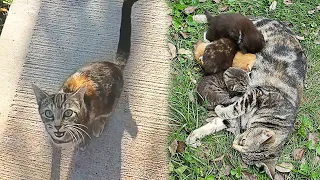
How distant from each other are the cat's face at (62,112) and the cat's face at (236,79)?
114cm

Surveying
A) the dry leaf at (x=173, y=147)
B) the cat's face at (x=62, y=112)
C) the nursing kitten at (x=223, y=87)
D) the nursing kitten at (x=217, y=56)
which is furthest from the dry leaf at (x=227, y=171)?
the cat's face at (x=62, y=112)

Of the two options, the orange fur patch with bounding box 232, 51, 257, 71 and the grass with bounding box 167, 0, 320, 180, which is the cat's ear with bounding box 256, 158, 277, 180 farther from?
the orange fur patch with bounding box 232, 51, 257, 71

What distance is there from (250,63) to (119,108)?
1.10m

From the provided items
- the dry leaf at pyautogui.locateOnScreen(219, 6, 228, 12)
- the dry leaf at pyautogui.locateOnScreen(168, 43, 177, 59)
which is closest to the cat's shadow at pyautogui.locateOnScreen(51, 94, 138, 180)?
the dry leaf at pyautogui.locateOnScreen(168, 43, 177, 59)

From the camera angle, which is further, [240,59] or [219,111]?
[240,59]

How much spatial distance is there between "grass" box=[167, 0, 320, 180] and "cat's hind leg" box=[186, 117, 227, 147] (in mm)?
40

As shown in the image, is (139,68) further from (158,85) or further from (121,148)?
(121,148)

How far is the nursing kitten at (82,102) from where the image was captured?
264 cm

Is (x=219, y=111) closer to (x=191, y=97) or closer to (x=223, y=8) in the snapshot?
(x=191, y=97)

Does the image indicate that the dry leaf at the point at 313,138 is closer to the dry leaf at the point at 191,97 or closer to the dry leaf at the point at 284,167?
the dry leaf at the point at 284,167

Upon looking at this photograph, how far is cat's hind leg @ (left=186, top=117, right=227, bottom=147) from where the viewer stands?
120 inches

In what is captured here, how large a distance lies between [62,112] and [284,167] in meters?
1.65

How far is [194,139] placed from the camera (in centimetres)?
305

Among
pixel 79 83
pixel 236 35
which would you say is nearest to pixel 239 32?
pixel 236 35
